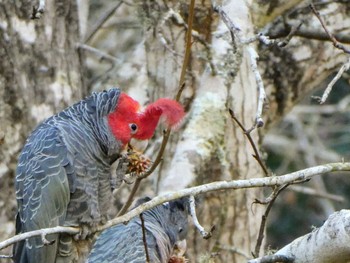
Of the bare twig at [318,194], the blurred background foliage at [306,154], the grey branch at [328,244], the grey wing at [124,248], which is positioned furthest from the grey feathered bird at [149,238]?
the blurred background foliage at [306,154]

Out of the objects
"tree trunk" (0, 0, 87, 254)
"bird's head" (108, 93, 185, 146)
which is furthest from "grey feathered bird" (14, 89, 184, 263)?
"tree trunk" (0, 0, 87, 254)

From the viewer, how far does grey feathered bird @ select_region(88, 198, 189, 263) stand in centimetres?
469

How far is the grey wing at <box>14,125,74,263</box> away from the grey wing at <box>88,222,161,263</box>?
29 cm

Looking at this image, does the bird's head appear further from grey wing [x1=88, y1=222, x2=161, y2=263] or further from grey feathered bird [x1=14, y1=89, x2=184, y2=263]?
grey wing [x1=88, y1=222, x2=161, y2=263]

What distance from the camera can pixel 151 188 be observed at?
19.7 ft

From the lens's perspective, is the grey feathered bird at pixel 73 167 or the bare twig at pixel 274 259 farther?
the grey feathered bird at pixel 73 167

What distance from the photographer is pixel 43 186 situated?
14.8 feet

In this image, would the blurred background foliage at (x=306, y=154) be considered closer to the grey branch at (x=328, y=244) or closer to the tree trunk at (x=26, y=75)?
the tree trunk at (x=26, y=75)

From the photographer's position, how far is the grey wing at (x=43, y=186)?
14.7ft

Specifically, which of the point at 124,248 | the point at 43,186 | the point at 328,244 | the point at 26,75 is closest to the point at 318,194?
the point at 26,75

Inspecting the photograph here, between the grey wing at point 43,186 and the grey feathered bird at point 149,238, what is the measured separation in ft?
1.04

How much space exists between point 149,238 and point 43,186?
1.97 ft

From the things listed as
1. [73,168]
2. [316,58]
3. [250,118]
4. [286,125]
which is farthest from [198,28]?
[286,125]

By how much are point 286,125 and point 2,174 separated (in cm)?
437
